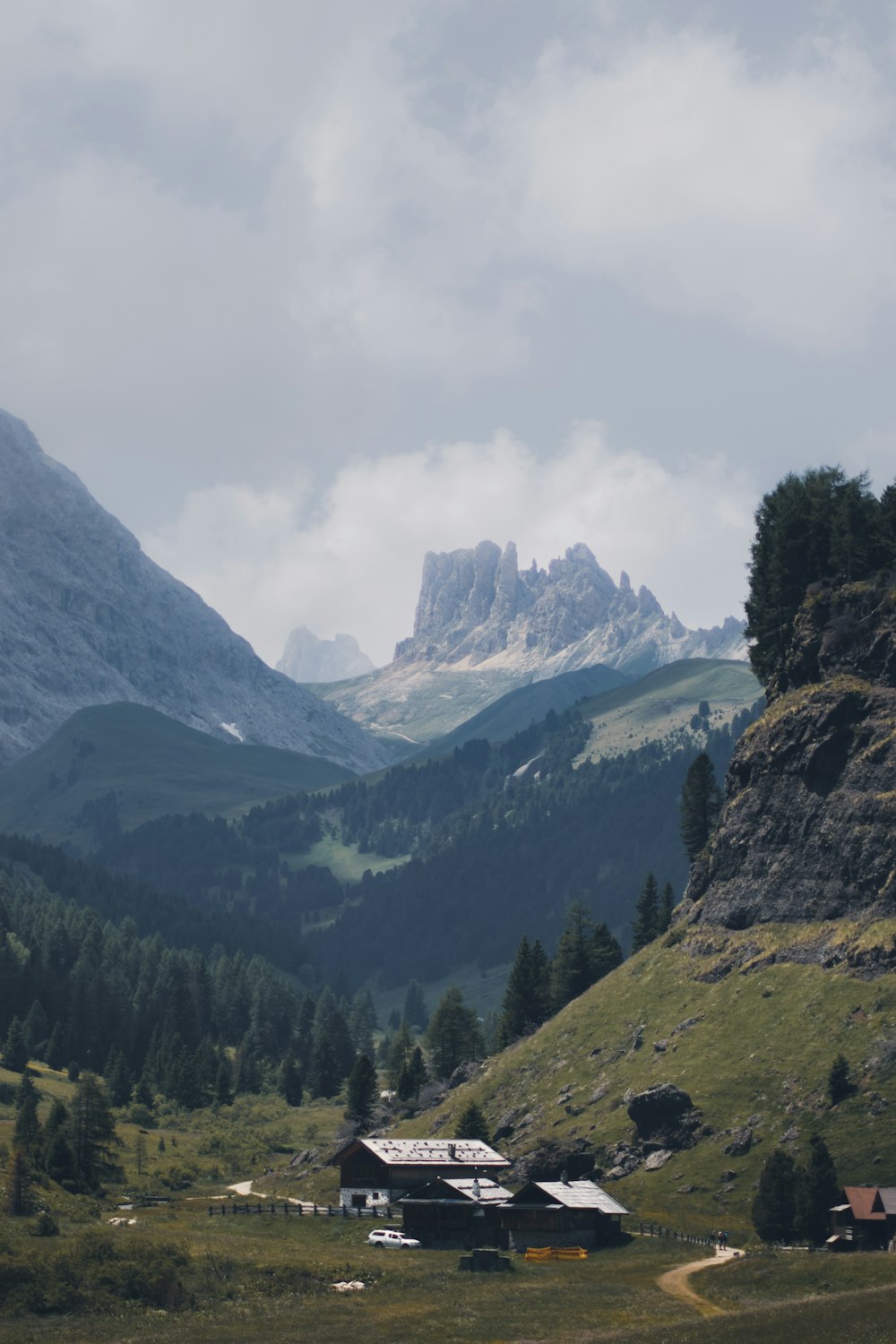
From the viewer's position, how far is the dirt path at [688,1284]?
8588 centimetres

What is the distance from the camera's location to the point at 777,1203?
344ft

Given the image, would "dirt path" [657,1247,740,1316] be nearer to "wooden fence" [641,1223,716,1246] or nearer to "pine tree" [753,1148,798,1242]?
"wooden fence" [641,1223,716,1246]

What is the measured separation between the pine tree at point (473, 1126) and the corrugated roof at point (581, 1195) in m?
23.7

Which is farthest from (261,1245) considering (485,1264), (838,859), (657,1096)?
(838,859)

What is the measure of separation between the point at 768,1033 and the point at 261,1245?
171 feet

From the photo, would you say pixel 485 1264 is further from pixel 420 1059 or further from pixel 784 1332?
pixel 420 1059

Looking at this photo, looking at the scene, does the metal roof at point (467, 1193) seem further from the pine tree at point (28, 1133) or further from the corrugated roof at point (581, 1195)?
the pine tree at point (28, 1133)

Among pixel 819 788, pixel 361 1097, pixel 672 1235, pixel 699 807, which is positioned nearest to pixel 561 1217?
pixel 672 1235

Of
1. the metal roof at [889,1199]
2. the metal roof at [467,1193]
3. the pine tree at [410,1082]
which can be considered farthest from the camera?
the pine tree at [410,1082]

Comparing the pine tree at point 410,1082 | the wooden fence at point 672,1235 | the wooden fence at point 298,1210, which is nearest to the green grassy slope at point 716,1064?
the wooden fence at point 672,1235

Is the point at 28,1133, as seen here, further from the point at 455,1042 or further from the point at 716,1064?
the point at 455,1042

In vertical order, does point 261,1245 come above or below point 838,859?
below

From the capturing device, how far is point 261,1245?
103 m

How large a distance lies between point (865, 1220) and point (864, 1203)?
43.2 inches
